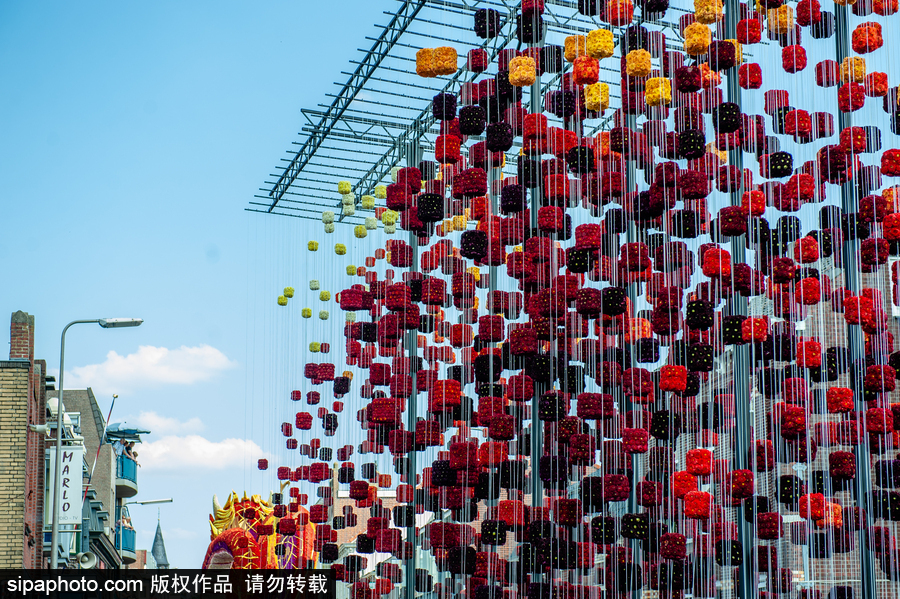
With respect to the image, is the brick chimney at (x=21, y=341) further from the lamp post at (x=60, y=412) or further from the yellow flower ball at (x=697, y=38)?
the yellow flower ball at (x=697, y=38)

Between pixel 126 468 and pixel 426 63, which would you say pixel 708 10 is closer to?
pixel 426 63

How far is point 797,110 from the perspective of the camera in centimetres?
1733

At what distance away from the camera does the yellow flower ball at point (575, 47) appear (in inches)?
715

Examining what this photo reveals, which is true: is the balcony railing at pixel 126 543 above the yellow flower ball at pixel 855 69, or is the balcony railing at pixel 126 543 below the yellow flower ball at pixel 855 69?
below

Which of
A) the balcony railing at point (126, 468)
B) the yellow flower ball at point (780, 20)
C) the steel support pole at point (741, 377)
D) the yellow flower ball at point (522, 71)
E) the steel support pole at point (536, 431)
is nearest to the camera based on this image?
the steel support pole at point (741, 377)

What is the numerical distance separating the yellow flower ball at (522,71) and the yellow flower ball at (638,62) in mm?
1699

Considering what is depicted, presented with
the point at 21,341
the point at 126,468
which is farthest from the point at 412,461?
the point at 126,468

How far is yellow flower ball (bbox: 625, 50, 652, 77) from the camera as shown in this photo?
17.5m

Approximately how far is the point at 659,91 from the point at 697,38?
937 millimetres

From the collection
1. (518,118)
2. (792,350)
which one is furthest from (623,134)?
(792,350)

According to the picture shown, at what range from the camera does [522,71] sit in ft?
61.6

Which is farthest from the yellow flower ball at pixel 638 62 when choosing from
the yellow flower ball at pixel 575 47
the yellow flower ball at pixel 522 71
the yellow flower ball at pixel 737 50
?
the yellow flower ball at pixel 522 71

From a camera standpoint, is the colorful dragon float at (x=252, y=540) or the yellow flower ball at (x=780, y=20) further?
the colorful dragon float at (x=252, y=540)

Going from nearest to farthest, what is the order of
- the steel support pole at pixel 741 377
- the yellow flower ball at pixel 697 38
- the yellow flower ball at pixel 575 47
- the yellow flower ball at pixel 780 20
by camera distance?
the steel support pole at pixel 741 377 < the yellow flower ball at pixel 697 38 < the yellow flower ball at pixel 780 20 < the yellow flower ball at pixel 575 47
